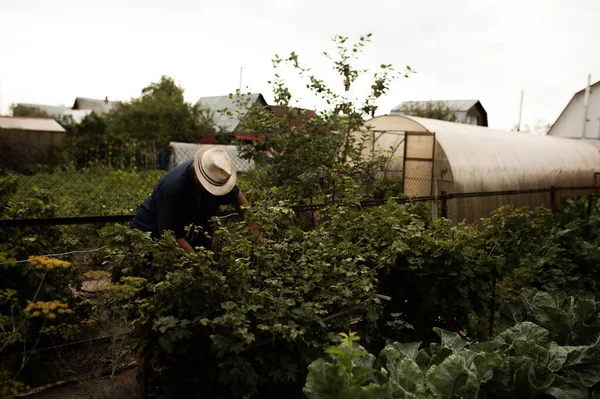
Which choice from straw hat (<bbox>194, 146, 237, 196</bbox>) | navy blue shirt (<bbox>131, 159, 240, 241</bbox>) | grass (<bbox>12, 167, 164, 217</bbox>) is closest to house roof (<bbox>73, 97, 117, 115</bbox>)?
grass (<bbox>12, 167, 164, 217</bbox>)

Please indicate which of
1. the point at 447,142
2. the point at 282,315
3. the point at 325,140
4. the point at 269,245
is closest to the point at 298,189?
the point at 325,140

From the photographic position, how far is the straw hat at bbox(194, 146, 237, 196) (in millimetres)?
3717

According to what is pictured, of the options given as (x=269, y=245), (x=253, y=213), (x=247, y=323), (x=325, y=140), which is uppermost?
(x=325, y=140)

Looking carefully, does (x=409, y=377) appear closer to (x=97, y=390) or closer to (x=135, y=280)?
(x=135, y=280)

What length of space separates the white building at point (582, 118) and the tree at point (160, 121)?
21792 millimetres

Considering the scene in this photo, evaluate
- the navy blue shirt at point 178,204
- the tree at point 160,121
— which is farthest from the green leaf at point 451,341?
the tree at point 160,121

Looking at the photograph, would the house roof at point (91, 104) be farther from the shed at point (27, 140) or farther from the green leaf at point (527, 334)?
the green leaf at point (527, 334)

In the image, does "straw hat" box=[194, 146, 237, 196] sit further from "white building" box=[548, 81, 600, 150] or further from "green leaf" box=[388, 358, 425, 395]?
"white building" box=[548, 81, 600, 150]

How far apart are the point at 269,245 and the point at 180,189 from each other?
0.83 metres

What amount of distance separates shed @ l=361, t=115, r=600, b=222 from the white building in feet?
46.9

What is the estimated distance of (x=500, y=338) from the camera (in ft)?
11.9

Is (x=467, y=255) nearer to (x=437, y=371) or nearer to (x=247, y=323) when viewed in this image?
(x=437, y=371)

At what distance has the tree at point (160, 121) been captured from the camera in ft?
98.6

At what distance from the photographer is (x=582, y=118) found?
2800 centimetres
